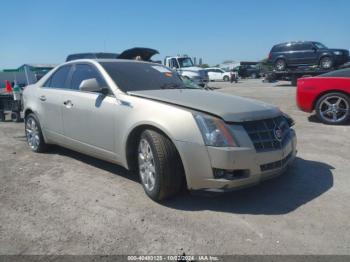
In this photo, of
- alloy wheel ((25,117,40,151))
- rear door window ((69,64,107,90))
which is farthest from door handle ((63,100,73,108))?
alloy wheel ((25,117,40,151))

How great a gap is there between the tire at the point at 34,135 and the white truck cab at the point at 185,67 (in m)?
16.2

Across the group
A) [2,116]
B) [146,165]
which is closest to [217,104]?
[146,165]

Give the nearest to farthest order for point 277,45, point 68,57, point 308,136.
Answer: point 308,136
point 68,57
point 277,45

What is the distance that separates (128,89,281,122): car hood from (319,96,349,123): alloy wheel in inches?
174

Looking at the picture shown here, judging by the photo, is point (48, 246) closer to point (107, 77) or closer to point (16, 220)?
point (16, 220)

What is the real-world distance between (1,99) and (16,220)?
309 inches

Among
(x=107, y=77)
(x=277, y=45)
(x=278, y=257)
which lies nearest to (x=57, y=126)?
(x=107, y=77)

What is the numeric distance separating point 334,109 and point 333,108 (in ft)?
0.10

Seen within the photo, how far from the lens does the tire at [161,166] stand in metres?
3.43

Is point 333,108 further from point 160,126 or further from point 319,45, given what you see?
point 319,45

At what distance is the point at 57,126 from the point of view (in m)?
5.11

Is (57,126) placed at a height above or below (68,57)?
below

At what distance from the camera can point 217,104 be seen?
11.9 feet

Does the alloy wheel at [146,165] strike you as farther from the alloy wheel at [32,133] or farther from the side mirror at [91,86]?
the alloy wheel at [32,133]
